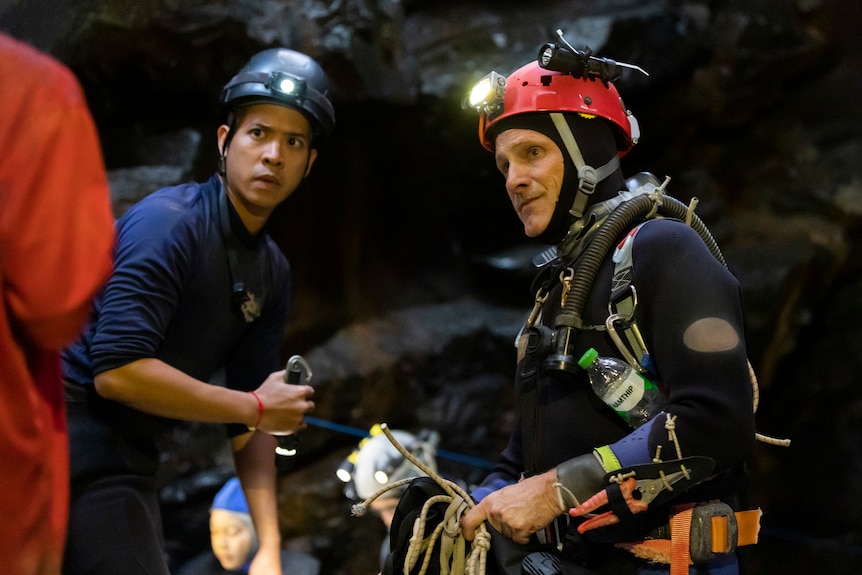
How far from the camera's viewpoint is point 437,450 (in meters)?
6.25

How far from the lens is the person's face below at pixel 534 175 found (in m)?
2.41

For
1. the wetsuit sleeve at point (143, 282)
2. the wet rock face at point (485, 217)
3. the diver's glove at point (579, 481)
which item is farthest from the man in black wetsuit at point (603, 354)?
the wet rock face at point (485, 217)

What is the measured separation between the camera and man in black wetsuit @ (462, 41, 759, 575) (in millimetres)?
1899

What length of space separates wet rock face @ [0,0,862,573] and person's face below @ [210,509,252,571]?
1.21 m

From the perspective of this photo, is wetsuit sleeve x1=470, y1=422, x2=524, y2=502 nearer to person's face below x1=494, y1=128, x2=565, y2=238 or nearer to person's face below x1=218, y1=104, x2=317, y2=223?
person's face below x1=494, y1=128, x2=565, y2=238

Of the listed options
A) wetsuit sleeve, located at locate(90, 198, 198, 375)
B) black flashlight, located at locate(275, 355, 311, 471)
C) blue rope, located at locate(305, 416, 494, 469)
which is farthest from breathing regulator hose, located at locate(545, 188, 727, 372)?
blue rope, located at locate(305, 416, 494, 469)

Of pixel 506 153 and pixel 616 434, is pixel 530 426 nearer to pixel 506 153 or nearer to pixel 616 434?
pixel 616 434

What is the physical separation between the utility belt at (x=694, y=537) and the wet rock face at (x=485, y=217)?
3921 mm

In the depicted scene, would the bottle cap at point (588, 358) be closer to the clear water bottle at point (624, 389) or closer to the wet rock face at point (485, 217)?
the clear water bottle at point (624, 389)

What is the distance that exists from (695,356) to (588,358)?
0.91ft

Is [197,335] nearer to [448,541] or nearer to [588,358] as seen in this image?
[448,541]

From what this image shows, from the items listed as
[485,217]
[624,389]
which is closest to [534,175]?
[624,389]

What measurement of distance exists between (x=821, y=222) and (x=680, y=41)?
1.88 m

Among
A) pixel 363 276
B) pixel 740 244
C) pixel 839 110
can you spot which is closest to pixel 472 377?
pixel 363 276
